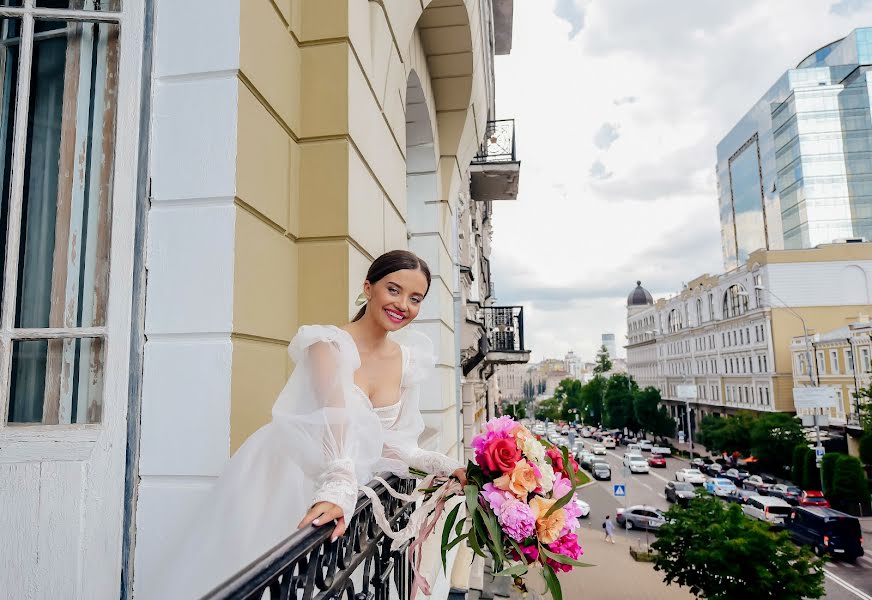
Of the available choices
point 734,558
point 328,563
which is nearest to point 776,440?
point 734,558

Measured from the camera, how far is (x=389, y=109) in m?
4.21

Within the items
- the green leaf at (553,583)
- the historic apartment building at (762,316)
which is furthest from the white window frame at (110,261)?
the historic apartment building at (762,316)

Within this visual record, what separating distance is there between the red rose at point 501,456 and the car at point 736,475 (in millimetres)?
35153

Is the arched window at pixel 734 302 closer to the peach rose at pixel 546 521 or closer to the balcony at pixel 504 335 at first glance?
the balcony at pixel 504 335

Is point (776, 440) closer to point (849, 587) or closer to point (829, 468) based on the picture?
point (829, 468)

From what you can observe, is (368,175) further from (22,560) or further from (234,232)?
(22,560)

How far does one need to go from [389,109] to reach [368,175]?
90 centimetres

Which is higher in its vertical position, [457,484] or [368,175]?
[368,175]

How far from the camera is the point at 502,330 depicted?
539 inches

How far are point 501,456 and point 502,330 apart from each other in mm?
11861

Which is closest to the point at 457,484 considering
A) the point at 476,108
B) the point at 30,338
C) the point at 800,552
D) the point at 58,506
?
the point at 58,506

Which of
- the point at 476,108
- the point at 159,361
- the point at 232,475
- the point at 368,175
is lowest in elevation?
the point at 232,475

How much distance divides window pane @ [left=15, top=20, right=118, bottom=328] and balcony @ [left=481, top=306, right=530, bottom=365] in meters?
10.9

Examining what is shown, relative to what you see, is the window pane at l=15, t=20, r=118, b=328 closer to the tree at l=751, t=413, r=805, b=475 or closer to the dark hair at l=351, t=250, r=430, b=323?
the dark hair at l=351, t=250, r=430, b=323
